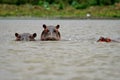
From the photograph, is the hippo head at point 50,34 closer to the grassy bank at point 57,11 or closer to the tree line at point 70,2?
the grassy bank at point 57,11

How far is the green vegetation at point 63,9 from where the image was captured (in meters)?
55.8

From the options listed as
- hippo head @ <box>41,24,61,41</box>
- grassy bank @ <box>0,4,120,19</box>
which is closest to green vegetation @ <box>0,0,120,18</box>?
grassy bank @ <box>0,4,120,19</box>

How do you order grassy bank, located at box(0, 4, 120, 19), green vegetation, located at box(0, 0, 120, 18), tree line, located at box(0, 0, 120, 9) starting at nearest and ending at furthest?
grassy bank, located at box(0, 4, 120, 19), green vegetation, located at box(0, 0, 120, 18), tree line, located at box(0, 0, 120, 9)

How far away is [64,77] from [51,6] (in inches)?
2083

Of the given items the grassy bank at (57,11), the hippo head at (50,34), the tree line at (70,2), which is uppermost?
the tree line at (70,2)

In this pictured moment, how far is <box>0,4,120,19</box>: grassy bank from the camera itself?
55.4m

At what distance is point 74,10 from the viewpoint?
57.9 m

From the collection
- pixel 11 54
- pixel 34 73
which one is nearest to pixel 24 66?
pixel 34 73

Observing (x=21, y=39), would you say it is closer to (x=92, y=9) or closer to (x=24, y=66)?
(x=24, y=66)

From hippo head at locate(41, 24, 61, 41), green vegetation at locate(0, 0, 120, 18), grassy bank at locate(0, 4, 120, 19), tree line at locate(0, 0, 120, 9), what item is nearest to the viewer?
hippo head at locate(41, 24, 61, 41)

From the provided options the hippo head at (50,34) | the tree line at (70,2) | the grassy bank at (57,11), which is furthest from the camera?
the tree line at (70,2)

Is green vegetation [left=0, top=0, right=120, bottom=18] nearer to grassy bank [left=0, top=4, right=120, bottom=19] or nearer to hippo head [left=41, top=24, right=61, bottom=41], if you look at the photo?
grassy bank [left=0, top=4, right=120, bottom=19]

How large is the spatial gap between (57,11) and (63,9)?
1.03 m

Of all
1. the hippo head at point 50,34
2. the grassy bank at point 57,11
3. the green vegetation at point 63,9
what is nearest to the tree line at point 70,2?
the green vegetation at point 63,9
